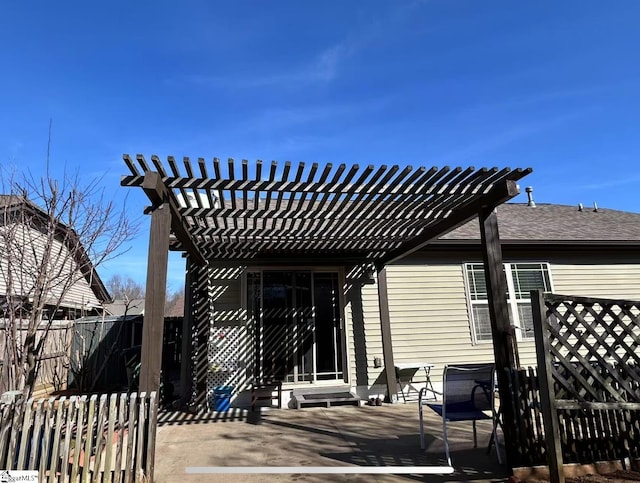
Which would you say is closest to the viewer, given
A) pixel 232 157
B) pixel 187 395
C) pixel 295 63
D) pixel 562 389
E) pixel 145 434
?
pixel 145 434

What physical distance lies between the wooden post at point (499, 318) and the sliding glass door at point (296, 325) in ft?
11.8

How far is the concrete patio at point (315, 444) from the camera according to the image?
10.5 ft

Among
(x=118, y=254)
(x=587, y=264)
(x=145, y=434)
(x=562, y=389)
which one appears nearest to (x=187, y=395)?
(x=118, y=254)

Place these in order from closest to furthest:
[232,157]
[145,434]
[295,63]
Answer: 1. [145,434]
2. [232,157]
3. [295,63]

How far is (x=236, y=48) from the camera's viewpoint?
6.82m

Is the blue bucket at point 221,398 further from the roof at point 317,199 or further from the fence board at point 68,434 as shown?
the fence board at point 68,434

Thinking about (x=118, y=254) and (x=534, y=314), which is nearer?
(x=534, y=314)

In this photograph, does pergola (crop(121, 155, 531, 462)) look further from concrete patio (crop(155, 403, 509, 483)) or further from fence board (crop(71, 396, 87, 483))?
concrete patio (crop(155, 403, 509, 483))

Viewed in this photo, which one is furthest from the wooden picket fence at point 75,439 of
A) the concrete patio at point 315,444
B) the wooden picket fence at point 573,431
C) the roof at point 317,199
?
the wooden picket fence at point 573,431

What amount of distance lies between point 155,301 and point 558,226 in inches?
350

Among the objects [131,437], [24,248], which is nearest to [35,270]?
[24,248]

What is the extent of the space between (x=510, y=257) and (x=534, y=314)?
491 cm

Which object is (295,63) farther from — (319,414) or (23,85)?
(319,414)

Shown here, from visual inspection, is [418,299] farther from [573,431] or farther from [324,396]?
[573,431]
